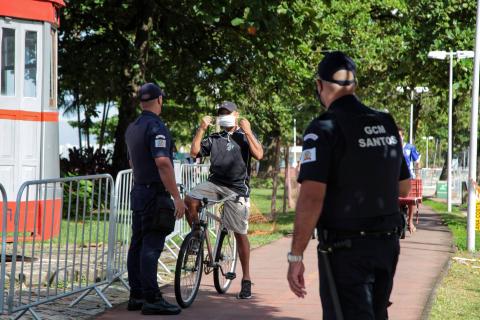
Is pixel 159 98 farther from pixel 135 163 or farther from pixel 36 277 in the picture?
pixel 36 277

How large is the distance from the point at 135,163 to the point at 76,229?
1037mm

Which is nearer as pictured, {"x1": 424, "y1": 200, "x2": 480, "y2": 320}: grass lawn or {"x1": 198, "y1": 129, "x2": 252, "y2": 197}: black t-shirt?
{"x1": 424, "y1": 200, "x2": 480, "y2": 320}: grass lawn

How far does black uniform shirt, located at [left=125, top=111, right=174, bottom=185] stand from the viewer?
8.01 meters

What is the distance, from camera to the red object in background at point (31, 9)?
12.1 metres

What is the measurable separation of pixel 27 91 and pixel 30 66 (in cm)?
34

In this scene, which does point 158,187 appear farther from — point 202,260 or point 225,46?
point 225,46

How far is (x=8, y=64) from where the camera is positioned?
12844 mm

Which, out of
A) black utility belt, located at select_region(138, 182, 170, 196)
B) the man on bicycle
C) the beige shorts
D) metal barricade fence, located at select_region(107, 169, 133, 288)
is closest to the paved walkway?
the man on bicycle

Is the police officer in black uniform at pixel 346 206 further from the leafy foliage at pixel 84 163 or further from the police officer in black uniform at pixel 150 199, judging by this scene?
the leafy foliage at pixel 84 163

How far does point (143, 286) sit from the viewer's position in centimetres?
822

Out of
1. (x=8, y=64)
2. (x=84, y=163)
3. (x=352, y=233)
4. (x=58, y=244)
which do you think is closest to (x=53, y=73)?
(x=8, y=64)

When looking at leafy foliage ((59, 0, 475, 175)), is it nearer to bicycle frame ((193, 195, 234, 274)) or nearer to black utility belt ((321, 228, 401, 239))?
bicycle frame ((193, 195, 234, 274))

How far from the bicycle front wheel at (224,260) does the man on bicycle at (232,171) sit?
0.59 ft

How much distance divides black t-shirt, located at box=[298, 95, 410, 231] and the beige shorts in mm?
4551
